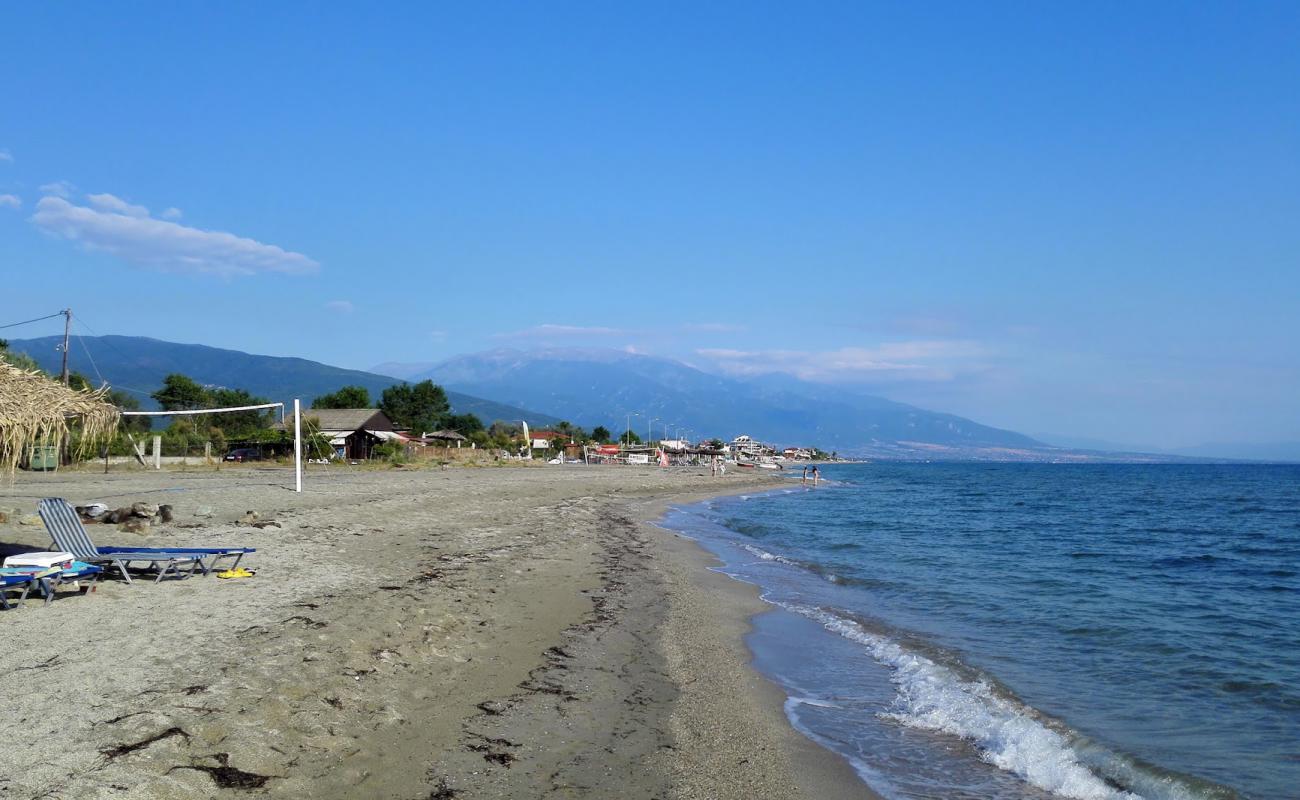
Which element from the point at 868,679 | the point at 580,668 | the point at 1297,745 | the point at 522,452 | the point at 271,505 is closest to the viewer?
the point at 1297,745

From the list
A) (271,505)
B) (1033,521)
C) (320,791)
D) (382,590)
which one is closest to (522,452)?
(1033,521)

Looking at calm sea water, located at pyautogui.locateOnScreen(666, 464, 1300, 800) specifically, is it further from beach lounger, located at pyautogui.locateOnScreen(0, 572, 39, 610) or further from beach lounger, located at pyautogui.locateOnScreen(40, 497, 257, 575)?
beach lounger, located at pyautogui.locateOnScreen(0, 572, 39, 610)

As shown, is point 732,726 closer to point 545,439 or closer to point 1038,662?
point 1038,662

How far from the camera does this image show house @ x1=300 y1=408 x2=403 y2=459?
58656mm

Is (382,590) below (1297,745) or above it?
above

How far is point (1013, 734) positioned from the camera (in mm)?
7332

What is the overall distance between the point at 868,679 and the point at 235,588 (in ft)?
23.4

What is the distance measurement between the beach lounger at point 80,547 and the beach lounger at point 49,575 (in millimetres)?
498

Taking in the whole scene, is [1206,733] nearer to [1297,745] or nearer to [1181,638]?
[1297,745]

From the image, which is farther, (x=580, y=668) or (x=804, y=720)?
(x=580, y=668)

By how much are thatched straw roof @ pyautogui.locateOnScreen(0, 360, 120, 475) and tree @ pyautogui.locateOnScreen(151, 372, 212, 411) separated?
69760 mm

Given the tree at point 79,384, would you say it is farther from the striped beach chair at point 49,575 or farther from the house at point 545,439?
the house at point 545,439

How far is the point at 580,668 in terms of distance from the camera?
331 inches

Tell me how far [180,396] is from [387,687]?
79.3m
